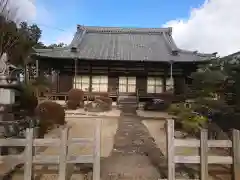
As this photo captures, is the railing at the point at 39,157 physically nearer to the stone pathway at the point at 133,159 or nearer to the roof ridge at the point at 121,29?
the stone pathway at the point at 133,159

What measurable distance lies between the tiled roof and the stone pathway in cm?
1573

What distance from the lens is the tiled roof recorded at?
25859 mm

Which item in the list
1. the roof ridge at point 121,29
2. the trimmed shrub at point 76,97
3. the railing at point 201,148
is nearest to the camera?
the railing at point 201,148

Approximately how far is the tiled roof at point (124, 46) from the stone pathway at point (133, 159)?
619 inches

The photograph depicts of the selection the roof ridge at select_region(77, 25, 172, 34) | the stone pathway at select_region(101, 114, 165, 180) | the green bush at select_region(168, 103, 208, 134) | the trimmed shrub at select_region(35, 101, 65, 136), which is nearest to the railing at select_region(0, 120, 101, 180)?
the stone pathway at select_region(101, 114, 165, 180)

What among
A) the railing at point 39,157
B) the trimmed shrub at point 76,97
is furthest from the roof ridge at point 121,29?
the railing at point 39,157

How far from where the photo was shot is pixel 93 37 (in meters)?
31.6

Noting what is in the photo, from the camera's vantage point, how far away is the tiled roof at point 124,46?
2586 centimetres

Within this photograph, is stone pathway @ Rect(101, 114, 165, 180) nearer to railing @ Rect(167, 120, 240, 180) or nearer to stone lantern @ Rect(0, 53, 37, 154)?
railing @ Rect(167, 120, 240, 180)

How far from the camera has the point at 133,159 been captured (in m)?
7.48

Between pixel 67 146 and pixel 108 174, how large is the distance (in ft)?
4.63

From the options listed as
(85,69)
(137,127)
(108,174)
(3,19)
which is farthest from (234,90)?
(85,69)

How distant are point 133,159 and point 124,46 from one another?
22795 millimetres

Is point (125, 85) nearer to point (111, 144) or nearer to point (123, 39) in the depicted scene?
point (123, 39)
